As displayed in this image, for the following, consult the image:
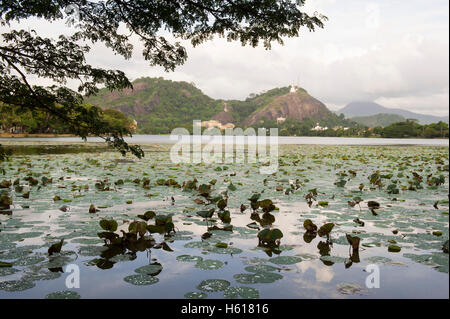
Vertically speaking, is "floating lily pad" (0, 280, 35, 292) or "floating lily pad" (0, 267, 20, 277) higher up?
"floating lily pad" (0, 267, 20, 277)

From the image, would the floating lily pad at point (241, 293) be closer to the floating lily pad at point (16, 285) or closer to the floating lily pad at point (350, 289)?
the floating lily pad at point (350, 289)

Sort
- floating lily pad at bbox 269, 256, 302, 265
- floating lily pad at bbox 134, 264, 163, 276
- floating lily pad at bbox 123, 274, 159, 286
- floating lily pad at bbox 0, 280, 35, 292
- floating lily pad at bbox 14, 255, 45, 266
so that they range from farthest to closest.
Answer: floating lily pad at bbox 269, 256, 302, 265, floating lily pad at bbox 14, 255, 45, 266, floating lily pad at bbox 134, 264, 163, 276, floating lily pad at bbox 123, 274, 159, 286, floating lily pad at bbox 0, 280, 35, 292

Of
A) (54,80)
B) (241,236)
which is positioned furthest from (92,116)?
(241,236)

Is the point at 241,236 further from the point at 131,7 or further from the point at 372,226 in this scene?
the point at 131,7

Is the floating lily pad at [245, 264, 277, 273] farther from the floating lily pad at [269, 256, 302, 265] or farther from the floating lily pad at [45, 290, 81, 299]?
the floating lily pad at [45, 290, 81, 299]

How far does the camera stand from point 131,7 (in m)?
6.97

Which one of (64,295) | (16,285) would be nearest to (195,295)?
(64,295)

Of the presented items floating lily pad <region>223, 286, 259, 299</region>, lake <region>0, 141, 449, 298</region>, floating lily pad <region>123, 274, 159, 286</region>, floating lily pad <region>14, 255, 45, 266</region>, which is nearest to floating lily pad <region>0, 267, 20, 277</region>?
lake <region>0, 141, 449, 298</region>

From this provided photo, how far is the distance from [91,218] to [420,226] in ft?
19.0

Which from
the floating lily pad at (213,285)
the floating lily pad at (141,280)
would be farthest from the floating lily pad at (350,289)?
the floating lily pad at (141,280)

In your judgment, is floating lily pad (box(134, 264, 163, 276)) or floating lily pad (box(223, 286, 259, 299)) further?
floating lily pad (box(134, 264, 163, 276))

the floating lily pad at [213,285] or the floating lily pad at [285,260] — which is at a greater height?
the floating lily pad at [285,260]

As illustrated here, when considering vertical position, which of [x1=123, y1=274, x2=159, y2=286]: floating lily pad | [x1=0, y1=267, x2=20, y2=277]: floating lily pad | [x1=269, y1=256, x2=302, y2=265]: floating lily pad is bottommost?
[x1=123, y1=274, x2=159, y2=286]: floating lily pad
